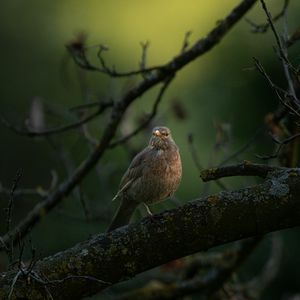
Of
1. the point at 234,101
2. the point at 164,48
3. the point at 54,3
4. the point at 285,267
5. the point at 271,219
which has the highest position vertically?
the point at 54,3

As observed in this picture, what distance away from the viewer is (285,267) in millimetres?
10633

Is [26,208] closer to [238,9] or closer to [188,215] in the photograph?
[238,9]

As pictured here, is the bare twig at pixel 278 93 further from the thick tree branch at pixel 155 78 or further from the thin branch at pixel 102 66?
the thick tree branch at pixel 155 78

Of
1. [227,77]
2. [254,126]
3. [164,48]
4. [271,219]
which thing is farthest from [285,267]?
[271,219]

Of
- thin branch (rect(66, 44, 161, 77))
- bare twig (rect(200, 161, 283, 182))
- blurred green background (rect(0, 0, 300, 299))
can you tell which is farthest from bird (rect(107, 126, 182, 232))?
blurred green background (rect(0, 0, 300, 299))

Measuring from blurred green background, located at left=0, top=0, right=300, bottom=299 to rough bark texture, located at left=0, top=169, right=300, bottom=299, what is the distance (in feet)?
14.0

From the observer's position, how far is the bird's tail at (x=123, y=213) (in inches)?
261

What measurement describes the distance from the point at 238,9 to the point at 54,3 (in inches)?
355

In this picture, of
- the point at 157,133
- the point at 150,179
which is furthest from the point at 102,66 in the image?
the point at 150,179

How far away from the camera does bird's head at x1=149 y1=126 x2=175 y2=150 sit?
266 inches

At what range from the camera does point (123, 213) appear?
671 centimetres

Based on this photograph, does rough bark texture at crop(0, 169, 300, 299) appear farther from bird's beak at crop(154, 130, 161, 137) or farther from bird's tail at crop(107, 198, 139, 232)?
bird's beak at crop(154, 130, 161, 137)

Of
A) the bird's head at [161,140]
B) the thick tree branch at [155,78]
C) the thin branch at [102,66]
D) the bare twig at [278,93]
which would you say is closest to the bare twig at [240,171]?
the bare twig at [278,93]

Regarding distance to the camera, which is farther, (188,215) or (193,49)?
(193,49)
